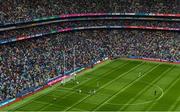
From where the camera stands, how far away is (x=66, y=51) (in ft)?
225

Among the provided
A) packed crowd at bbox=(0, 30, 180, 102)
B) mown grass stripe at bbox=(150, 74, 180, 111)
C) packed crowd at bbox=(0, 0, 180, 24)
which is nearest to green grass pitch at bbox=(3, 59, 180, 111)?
mown grass stripe at bbox=(150, 74, 180, 111)

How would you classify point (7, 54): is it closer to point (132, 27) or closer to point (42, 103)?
point (42, 103)

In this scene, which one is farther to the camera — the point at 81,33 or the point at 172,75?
the point at 81,33

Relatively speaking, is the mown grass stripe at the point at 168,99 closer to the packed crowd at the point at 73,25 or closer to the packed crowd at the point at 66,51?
the packed crowd at the point at 66,51

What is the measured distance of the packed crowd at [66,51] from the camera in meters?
52.7

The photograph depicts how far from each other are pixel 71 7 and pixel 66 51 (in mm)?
14801

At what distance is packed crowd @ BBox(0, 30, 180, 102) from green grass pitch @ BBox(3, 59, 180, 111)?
12.5 feet

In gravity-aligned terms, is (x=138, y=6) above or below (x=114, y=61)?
above

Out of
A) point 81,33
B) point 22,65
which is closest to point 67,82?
point 22,65

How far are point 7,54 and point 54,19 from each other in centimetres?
1745

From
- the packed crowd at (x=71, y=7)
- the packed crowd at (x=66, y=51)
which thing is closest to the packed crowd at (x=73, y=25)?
the packed crowd at (x=66, y=51)

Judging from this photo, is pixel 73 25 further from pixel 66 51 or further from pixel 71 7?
pixel 66 51

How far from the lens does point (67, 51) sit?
226 feet

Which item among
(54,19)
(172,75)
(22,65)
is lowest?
(172,75)
